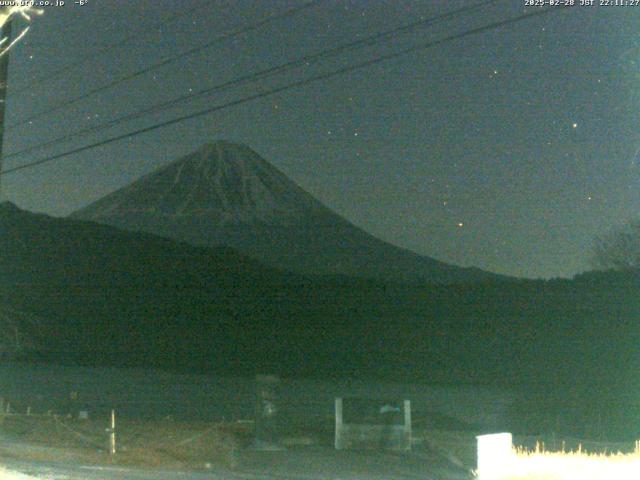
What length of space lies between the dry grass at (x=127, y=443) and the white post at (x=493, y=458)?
5.77 metres

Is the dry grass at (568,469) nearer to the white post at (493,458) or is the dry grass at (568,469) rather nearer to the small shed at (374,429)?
the white post at (493,458)

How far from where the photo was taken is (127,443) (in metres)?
19.6

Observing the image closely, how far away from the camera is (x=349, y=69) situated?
49.6ft

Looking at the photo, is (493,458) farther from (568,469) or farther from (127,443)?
(127,443)

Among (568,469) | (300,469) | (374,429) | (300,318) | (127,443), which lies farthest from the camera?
(300,318)

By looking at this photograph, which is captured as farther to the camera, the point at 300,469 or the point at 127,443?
the point at 127,443

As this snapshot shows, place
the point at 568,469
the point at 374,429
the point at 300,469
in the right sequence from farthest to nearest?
the point at 374,429, the point at 300,469, the point at 568,469

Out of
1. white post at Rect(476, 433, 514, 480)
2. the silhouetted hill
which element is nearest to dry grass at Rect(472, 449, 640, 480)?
white post at Rect(476, 433, 514, 480)

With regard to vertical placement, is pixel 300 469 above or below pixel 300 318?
below

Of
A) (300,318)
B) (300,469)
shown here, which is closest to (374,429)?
(300,469)

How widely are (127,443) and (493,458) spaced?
9577 millimetres

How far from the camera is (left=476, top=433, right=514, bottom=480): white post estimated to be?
12.5 metres

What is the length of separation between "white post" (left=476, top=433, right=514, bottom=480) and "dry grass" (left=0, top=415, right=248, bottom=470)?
5.77 meters

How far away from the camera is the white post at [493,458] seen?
1253 cm
